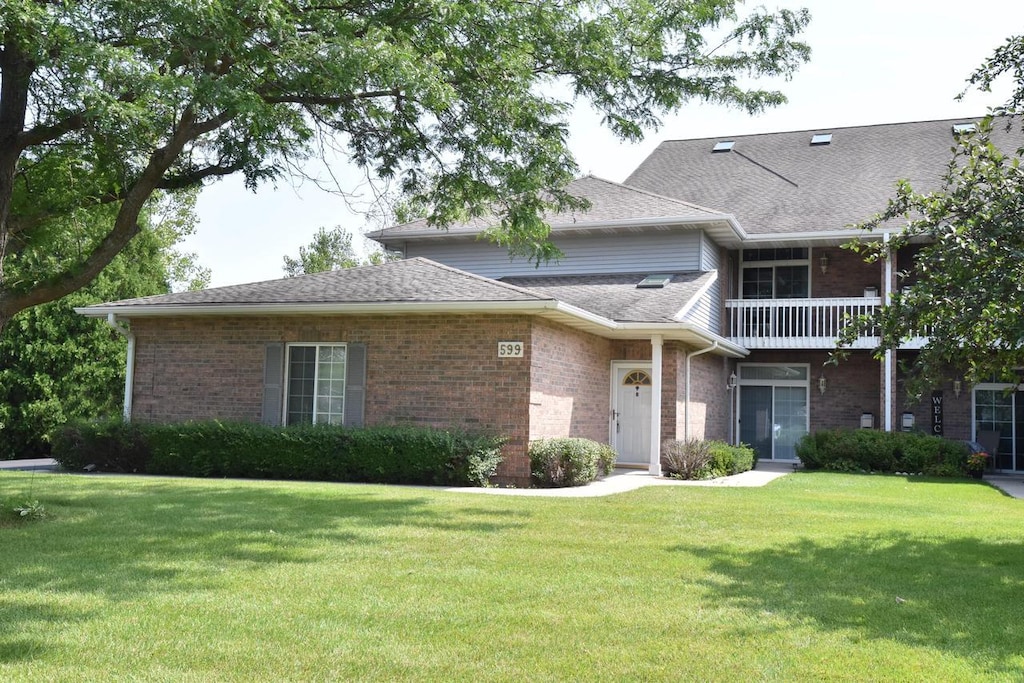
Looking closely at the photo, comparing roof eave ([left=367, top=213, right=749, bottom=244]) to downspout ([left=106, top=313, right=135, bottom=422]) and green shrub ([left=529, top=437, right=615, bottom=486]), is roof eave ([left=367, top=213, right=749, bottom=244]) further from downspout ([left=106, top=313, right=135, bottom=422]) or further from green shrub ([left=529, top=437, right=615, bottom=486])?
green shrub ([left=529, top=437, right=615, bottom=486])

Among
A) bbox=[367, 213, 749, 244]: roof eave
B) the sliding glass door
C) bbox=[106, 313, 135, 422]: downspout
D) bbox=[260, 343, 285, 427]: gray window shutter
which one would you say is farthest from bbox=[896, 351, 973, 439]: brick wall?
bbox=[106, 313, 135, 422]: downspout

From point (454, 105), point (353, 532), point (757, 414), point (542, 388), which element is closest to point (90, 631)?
point (353, 532)

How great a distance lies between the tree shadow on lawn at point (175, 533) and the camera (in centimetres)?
605

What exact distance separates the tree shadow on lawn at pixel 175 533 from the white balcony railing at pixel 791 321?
39.1 ft

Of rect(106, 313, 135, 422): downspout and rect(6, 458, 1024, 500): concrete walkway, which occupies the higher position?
rect(106, 313, 135, 422): downspout

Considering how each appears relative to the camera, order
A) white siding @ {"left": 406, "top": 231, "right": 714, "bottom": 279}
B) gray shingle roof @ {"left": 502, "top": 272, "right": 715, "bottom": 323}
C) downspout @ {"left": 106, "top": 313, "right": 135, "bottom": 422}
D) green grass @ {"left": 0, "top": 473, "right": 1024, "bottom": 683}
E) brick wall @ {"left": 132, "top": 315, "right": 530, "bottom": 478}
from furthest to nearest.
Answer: white siding @ {"left": 406, "top": 231, "right": 714, "bottom": 279}, downspout @ {"left": 106, "top": 313, "right": 135, "bottom": 422}, gray shingle roof @ {"left": 502, "top": 272, "right": 715, "bottom": 323}, brick wall @ {"left": 132, "top": 315, "right": 530, "bottom": 478}, green grass @ {"left": 0, "top": 473, "right": 1024, "bottom": 683}

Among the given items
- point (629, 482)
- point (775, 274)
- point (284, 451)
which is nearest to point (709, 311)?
point (775, 274)

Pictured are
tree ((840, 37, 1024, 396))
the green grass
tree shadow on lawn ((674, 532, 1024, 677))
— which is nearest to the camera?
the green grass

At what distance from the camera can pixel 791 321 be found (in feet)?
70.9

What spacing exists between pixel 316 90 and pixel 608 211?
1232 centimetres

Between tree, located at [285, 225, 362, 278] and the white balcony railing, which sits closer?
the white balcony railing

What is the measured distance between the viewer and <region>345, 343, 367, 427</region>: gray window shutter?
15.3 metres

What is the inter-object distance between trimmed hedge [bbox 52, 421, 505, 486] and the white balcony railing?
974cm

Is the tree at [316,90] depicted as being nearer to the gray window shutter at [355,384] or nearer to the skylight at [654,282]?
the gray window shutter at [355,384]
